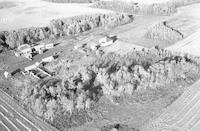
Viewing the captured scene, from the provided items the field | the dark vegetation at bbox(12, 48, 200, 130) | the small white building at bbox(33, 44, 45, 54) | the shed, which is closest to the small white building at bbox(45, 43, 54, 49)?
the small white building at bbox(33, 44, 45, 54)

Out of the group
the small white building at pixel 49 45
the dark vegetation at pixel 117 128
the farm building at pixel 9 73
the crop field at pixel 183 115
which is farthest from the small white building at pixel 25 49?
the crop field at pixel 183 115

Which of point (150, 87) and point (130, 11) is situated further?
point (130, 11)

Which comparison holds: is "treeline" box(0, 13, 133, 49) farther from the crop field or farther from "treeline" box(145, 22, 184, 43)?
the crop field

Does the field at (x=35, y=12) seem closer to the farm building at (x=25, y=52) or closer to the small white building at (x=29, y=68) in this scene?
the farm building at (x=25, y=52)

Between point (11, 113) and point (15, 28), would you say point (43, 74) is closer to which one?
point (11, 113)

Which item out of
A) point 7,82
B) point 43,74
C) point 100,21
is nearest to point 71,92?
point 43,74

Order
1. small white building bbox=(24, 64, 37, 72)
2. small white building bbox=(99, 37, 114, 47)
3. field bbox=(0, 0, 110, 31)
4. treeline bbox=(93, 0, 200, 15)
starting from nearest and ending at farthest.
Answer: small white building bbox=(24, 64, 37, 72) → small white building bbox=(99, 37, 114, 47) → field bbox=(0, 0, 110, 31) → treeline bbox=(93, 0, 200, 15)
